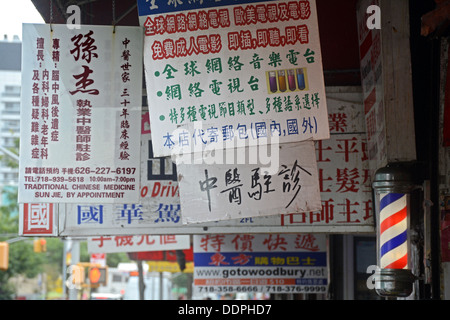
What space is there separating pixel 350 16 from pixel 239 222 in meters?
2.57

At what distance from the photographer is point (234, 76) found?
18.2 ft

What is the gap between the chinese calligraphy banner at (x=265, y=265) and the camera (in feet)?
36.7

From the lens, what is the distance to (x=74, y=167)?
609 cm

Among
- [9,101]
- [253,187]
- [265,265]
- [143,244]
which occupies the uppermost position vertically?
[9,101]

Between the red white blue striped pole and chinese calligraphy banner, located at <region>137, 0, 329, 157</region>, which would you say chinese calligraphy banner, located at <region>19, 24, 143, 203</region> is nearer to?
chinese calligraphy banner, located at <region>137, 0, 329, 157</region>

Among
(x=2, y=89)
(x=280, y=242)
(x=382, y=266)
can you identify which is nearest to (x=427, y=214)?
(x=382, y=266)

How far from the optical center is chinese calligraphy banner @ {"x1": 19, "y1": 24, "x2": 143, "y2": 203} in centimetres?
613

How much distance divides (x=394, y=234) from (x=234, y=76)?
5.46 ft

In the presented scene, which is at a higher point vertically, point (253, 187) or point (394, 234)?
point (253, 187)

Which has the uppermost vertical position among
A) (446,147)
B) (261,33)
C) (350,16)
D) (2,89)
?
(2,89)

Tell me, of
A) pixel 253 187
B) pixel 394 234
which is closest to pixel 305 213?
pixel 253 187

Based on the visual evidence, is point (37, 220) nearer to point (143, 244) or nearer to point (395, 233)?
point (395, 233)

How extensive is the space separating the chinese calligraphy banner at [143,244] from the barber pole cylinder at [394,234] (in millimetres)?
7631
